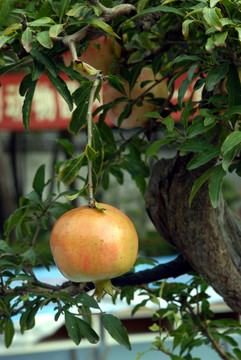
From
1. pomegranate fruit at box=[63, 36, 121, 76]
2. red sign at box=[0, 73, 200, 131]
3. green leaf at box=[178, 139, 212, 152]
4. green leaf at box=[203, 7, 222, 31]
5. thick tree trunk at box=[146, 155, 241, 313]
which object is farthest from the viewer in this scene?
red sign at box=[0, 73, 200, 131]

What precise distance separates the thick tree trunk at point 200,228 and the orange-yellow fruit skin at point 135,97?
0.10m

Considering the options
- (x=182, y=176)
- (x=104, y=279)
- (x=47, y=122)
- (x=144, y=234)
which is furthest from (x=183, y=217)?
(x=144, y=234)

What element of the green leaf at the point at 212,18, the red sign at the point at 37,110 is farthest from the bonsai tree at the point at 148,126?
the red sign at the point at 37,110

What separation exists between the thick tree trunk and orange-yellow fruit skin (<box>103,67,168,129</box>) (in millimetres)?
102

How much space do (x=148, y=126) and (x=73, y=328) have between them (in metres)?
0.38

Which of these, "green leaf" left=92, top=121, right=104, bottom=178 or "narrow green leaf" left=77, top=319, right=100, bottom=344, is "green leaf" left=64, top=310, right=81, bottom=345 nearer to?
"narrow green leaf" left=77, top=319, right=100, bottom=344

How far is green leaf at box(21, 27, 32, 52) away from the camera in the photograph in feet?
1.97

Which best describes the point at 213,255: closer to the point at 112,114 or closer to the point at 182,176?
the point at 182,176

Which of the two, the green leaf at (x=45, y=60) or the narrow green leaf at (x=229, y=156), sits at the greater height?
the green leaf at (x=45, y=60)

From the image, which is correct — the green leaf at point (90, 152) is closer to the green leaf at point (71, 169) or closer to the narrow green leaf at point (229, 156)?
the green leaf at point (71, 169)

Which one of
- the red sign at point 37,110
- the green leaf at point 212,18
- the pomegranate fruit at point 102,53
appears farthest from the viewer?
the red sign at point 37,110

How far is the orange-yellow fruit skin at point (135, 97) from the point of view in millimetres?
949

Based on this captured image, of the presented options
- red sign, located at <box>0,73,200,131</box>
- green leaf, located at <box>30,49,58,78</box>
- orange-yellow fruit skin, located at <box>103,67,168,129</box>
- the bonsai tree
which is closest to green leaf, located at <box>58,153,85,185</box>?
the bonsai tree

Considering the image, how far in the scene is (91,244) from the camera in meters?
0.62
